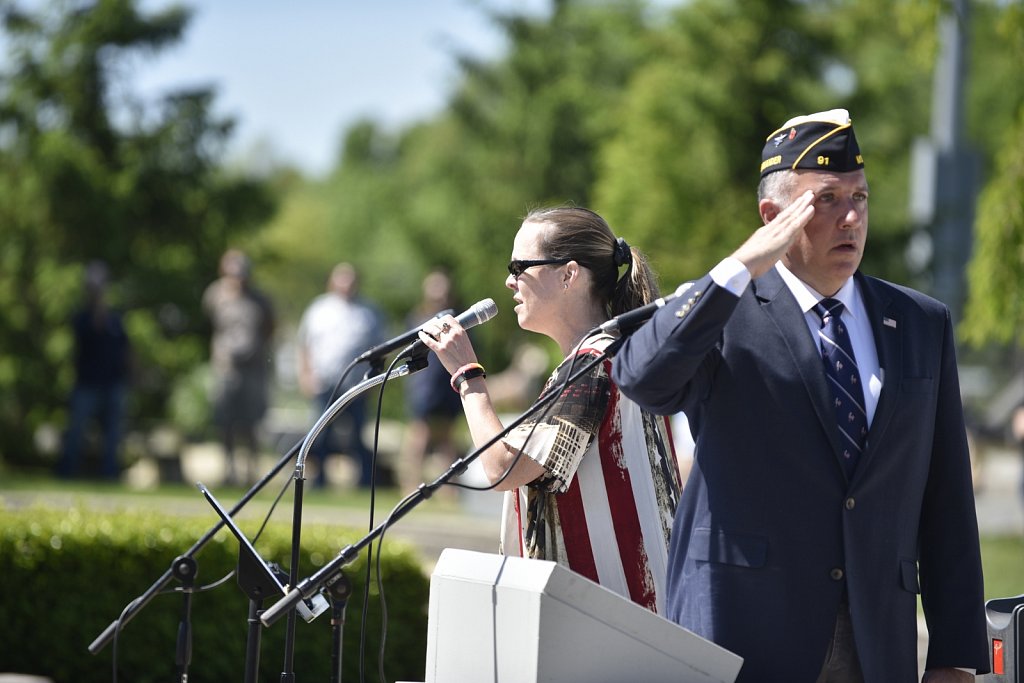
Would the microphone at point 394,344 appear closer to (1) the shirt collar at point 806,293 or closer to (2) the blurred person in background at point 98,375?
(1) the shirt collar at point 806,293

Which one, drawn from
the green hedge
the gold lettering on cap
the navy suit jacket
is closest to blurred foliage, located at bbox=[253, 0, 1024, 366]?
the gold lettering on cap

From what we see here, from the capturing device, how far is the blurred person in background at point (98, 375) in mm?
13414

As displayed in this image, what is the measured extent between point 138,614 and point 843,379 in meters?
4.13

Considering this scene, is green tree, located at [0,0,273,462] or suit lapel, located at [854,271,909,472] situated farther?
green tree, located at [0,0,273,462]

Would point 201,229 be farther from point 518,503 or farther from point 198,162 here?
point 518,503

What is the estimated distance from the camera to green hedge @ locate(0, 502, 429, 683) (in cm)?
629

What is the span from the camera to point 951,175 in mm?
11484

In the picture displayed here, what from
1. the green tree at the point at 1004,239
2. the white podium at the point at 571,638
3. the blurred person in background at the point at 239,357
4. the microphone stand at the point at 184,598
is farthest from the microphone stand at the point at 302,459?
the blurred person in background at the point at 239,357

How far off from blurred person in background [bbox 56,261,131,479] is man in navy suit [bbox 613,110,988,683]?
11037mm

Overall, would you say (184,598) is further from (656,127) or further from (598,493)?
(656,127)

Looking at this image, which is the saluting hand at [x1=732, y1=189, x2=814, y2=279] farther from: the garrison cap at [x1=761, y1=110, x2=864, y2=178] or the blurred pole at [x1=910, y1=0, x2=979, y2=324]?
the blurred pole at [x1=910, y1=0, x2=979, y2=324]

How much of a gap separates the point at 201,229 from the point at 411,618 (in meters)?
11.5

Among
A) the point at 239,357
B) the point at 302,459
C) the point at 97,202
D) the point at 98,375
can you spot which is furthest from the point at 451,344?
the point at 97,202

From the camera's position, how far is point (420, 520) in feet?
33.9
